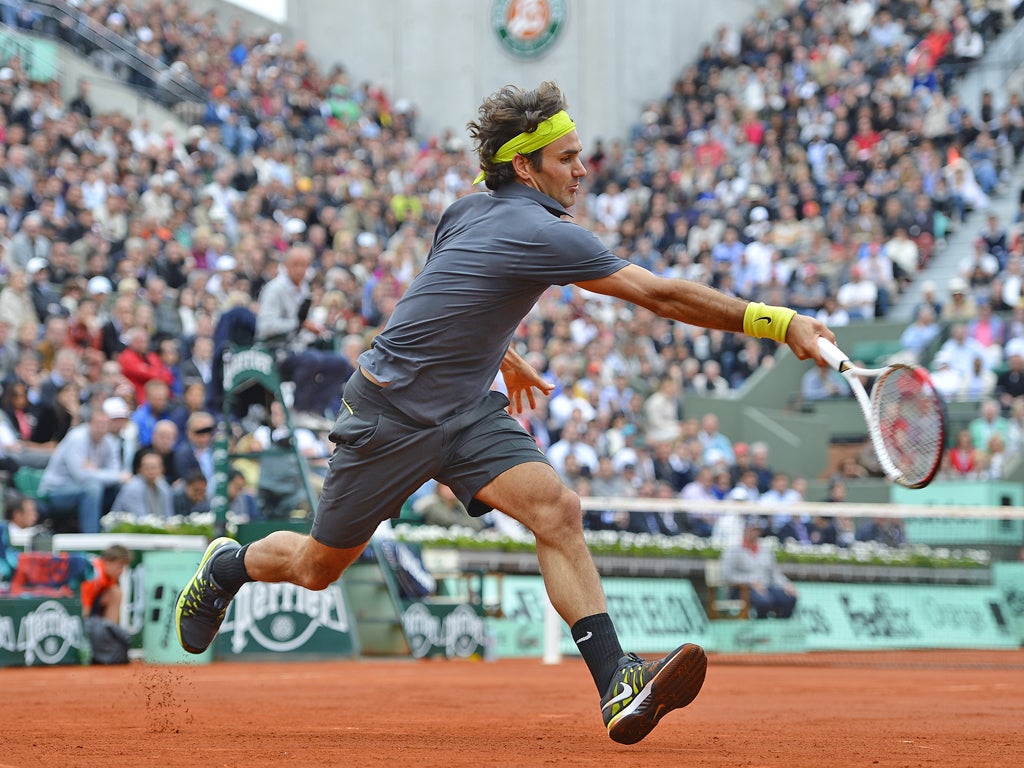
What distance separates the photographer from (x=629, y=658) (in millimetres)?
5504

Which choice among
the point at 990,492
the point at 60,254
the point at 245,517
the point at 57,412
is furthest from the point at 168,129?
the point at 990,492

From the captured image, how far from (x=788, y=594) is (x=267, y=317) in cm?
673

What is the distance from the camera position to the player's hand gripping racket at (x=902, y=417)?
5332 millimetres

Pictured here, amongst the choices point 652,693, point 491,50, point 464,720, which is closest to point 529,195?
point 652,693

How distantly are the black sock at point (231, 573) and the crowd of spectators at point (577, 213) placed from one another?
6306 mm

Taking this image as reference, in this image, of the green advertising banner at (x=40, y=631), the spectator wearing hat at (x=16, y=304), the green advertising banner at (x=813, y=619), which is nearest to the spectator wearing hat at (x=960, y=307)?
the green advertising banner at (x=813, y=619)

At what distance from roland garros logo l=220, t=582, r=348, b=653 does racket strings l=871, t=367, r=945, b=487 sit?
26.0 ft

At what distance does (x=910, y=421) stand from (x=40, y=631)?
8538mm

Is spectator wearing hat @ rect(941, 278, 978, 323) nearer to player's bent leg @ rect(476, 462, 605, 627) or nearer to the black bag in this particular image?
the black bag

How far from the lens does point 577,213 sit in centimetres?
3036

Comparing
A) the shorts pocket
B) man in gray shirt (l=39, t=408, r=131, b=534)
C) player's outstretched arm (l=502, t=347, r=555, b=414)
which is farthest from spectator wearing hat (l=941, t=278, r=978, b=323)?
the shorts pocket

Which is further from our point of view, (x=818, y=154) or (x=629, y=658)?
(x=818, y=154)

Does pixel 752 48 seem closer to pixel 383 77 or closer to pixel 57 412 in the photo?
pixel 383 77

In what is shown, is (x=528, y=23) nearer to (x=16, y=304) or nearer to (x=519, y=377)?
(x=16, y=304)
